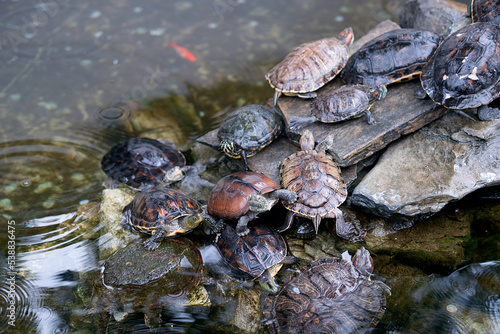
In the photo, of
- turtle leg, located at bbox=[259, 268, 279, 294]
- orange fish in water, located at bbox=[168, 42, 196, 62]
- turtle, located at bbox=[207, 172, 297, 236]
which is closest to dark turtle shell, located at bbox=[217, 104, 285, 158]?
turtle, located at bbox=[207, 172, 297, 236]

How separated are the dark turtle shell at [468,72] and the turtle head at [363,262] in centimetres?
189

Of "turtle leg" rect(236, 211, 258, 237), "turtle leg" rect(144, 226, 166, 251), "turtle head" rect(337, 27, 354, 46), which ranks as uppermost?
"turtle head" rect(337, 27, 354, 46)

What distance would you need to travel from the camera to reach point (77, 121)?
6.51 m

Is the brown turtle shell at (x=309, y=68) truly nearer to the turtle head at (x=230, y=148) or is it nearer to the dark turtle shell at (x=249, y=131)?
the dark turtle shell at (x=249, y=131)

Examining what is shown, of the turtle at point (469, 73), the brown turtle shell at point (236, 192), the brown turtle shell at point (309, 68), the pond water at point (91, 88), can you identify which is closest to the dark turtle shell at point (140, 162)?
the pond water at point (91, 88)

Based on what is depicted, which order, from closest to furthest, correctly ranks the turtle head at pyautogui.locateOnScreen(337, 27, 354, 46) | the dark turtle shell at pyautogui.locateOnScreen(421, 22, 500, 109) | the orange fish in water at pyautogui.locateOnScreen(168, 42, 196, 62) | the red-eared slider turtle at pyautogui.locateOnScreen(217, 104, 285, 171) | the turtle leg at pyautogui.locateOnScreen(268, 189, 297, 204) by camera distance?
1. the turtle leg at pyautogui.locateOnScreen(268, 189, 297, 204)
2. the dark turtle shell at pyautogui.locateOnScreen(421, 22, 500, 109)
3. the red-eared slider turtle at pyautogui.locateOnScreen(217, 104, 285, 171)
4. the turtle head at pyautogui.locateOnScreen(337, 27, 354, 46)
5. the orange fish in water at pyautogui.locateOnScreen(168, 42, 196, 62)

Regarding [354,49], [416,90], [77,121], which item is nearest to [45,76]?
[77,121]

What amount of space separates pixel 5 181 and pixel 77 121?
A: 144cm

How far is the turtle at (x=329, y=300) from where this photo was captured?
358 cm

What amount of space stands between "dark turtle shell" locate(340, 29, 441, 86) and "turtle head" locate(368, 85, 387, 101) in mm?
200

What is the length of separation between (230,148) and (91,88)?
3.44 m

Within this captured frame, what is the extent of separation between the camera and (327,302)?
3.68m

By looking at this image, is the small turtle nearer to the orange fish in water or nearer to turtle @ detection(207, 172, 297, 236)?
turtle @ detection(207, 172, 297, 236)

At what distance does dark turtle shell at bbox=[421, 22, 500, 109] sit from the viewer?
429 centimetres
